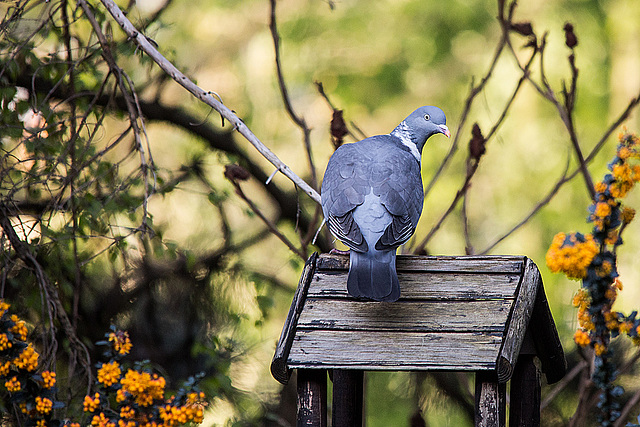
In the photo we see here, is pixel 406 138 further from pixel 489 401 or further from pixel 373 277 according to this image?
pixel 489 401

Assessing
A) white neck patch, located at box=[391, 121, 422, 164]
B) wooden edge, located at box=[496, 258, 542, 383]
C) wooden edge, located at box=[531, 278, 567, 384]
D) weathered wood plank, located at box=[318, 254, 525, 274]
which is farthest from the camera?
white neck patch, located at box=[391, 121, 422, 164]

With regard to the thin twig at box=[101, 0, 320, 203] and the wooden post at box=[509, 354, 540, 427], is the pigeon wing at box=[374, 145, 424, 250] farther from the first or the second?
the wooden post at box=[509, 354, 540, 427]

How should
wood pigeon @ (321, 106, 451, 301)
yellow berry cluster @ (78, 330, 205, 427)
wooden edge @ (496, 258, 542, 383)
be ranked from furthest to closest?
1. yellow berry cluster @ (78, 330, 205, 427)
2. wood pigeon @ (321, 106, 451, 301)
3. wooden edge @ (496, 258, 542, 383)

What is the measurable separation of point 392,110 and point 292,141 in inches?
42.9

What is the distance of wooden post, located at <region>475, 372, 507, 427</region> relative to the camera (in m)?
1.58

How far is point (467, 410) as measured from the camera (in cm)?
346

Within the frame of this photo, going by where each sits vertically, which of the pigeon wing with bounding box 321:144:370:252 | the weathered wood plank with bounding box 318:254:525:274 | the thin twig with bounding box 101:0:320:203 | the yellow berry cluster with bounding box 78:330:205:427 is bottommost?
the yellow berry cluster with bounding box 78:330:205:427

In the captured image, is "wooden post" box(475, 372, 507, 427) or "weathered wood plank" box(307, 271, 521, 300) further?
"weathered wood plank" box(307, 271, 521, 300)

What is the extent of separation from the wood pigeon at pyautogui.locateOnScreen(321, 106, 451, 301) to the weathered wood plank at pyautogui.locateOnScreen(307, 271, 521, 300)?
94 mm

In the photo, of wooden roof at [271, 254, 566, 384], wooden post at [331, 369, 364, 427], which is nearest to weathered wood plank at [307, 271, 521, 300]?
wooden roof at [271, 254, 566, 384]

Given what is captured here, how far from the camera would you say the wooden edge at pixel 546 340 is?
1.88 m

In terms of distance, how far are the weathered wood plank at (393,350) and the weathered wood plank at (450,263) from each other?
0.64 feet

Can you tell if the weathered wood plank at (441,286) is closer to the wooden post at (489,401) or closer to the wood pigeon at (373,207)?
the wood pigeon at (373,207)

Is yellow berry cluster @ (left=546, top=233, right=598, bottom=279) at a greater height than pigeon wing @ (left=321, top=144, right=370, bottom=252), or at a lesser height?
lesser
